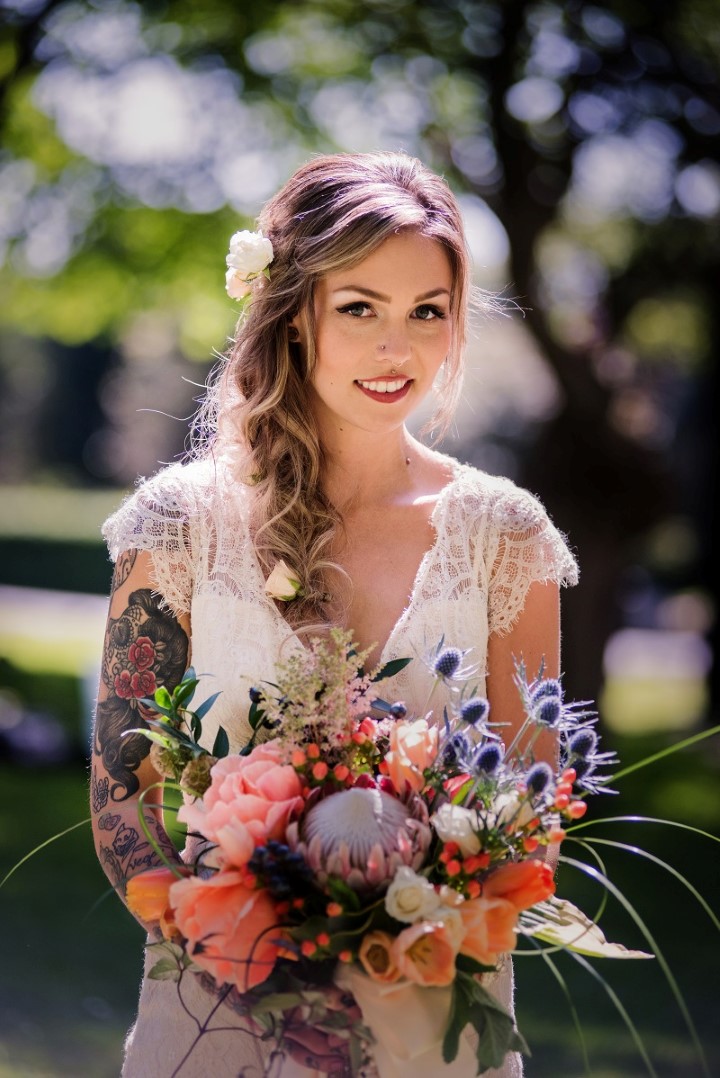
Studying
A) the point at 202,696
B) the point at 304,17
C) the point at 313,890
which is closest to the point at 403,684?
the point at 202,696

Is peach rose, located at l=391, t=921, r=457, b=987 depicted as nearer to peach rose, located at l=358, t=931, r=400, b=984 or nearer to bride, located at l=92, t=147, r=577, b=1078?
peach rose, located at l=358, t=931, r=400, b=984

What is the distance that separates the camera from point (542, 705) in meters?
1.97

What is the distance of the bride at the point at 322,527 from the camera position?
2619 mm

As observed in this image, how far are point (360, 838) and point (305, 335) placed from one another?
140cm

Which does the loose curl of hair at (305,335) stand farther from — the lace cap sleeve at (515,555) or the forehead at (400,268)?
the lace cap sleeve at (515,555)

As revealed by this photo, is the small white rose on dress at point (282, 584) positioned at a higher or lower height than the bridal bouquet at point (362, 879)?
higher

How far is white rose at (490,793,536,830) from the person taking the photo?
6.28ft

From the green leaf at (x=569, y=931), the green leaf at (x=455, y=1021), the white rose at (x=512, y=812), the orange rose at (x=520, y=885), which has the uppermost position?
the white rose at (x=512, y=812)

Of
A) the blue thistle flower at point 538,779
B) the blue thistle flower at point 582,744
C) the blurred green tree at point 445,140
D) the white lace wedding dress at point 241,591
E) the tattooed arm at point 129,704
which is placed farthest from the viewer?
the blurred green tree at point 445,140

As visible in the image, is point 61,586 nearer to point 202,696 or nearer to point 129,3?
point 129,3

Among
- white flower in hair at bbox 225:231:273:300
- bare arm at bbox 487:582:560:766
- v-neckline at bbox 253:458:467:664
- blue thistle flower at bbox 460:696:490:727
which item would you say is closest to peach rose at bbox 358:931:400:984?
blue thistle flower at bbox 460:696:490:727

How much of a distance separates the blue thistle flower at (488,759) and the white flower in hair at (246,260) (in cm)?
145

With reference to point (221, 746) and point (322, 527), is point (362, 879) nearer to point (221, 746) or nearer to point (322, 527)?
point (221, 746)

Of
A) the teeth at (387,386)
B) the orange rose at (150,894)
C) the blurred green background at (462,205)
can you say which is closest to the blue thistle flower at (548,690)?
the orange rose at (150,894)
